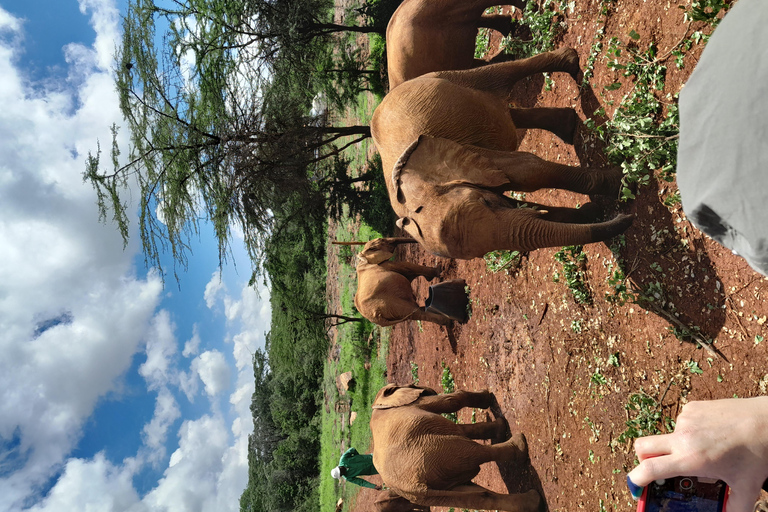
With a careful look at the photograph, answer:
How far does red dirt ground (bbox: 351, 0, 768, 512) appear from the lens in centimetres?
367

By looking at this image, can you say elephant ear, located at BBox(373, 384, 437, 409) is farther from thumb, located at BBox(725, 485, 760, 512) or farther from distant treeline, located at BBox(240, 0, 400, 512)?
distant treeline, located at BBox(240, 0, 400, 512)

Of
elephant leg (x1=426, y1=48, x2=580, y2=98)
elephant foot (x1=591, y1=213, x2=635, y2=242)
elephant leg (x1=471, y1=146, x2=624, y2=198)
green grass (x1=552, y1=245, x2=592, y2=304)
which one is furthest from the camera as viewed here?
green grass (x1=552, y1=245, x2=592, y2=304)

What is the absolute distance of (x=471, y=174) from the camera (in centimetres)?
413

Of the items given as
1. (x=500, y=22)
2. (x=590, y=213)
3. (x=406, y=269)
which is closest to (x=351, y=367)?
(x=406, y=269)

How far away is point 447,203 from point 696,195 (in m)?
2.96

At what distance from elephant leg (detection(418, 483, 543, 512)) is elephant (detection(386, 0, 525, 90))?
199 inches

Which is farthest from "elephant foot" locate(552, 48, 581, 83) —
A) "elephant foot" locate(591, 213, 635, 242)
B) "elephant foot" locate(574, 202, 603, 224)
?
"elephant foot" locate(591, 213, 635, 242)

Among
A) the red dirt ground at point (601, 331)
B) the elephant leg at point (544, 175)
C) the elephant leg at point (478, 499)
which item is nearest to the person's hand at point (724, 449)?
the red dirt ground at point (601, 331)

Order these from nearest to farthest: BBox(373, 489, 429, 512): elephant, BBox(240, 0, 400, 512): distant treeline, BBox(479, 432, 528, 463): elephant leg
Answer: BBox(479, 432, 528, 463): elephant leg
BBox(373, 489, 429, 512): elephant
BBox(240, 0, 400, 512): distant treeline

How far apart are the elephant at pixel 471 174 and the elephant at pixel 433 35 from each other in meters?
1.13

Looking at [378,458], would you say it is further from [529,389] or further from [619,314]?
[619,314]

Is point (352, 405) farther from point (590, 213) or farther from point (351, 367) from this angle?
point (590, 213)

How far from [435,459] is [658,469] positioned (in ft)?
13.9

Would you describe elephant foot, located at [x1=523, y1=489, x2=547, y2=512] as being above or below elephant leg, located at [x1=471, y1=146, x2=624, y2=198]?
below
